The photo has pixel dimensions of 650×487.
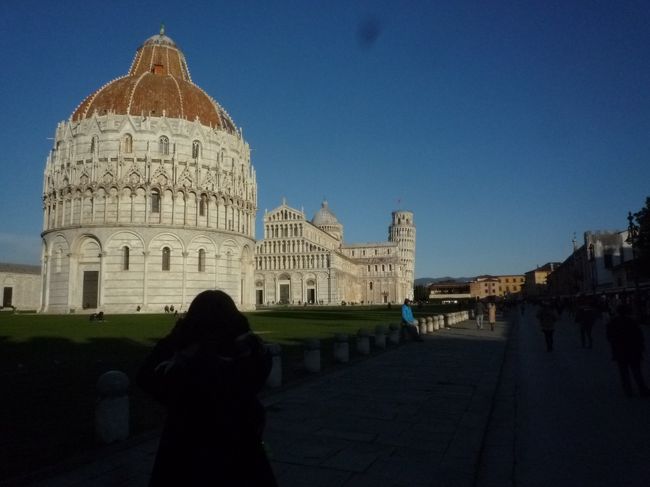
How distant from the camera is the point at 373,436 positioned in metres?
6.20

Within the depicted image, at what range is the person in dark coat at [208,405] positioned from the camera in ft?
8.83

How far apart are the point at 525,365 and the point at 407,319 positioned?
20.8 ft

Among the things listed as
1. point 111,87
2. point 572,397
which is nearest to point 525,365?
point 572,397

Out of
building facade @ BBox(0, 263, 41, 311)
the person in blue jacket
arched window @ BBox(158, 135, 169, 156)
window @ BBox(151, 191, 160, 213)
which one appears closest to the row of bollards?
the person in blue jacket

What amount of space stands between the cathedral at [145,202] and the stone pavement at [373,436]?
35670 mm

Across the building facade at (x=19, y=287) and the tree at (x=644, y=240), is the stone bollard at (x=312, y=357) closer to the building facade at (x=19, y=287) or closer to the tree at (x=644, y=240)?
the tree at (x=644, y=240)

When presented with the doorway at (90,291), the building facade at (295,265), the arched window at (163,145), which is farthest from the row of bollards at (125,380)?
the building facade at (295,265)

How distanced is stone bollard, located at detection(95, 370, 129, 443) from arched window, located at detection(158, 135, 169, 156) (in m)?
42.2

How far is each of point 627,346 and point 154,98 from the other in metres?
46.9

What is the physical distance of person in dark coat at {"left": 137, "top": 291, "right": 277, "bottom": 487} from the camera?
8.83ft

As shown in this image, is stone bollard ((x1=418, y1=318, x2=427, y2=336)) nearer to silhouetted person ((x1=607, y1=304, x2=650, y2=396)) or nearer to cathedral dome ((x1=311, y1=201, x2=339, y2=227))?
silhouetted person ((x1=607, y1=304, x2=650, y2=396))

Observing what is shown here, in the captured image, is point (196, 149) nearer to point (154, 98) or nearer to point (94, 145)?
point (154, 98)

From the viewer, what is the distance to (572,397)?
8.90m

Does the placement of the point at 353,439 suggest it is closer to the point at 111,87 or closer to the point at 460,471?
the point at 460,471
